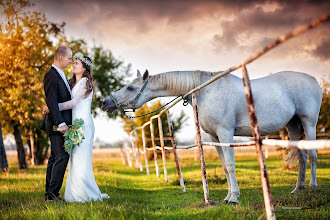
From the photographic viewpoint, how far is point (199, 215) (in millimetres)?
3064

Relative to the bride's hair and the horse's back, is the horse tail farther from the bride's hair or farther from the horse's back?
the bride's hair

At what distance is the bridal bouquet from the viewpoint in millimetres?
3979

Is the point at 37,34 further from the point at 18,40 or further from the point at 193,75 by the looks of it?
the point at 193,75

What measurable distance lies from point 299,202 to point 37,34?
38.2ft

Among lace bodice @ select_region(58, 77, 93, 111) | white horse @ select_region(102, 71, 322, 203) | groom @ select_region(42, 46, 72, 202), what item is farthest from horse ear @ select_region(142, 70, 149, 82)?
groom @ select_region(42, 46, 72, 202)

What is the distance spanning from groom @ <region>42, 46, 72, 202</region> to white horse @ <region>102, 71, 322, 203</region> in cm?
77

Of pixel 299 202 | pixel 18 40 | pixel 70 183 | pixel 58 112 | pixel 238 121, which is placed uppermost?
pixel 18 40

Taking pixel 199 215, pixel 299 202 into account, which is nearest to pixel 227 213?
pixel 199 215

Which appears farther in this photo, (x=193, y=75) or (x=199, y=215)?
(x=193, y=75)

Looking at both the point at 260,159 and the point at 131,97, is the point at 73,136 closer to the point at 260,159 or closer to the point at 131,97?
the point at 131,97

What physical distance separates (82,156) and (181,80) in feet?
5.76

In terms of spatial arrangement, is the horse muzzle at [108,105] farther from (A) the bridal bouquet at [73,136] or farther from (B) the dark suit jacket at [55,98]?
(A) the bridal bouquet at [73,136]

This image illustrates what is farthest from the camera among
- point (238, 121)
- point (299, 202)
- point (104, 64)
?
point (104, 64)

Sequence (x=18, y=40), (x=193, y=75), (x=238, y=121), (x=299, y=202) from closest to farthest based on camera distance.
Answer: (x=299, y=202) < (x=238, y=121) < (x=193, y=75) < (x=18, y=40)
